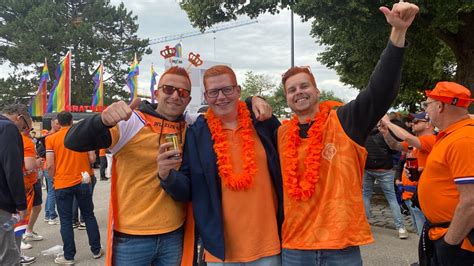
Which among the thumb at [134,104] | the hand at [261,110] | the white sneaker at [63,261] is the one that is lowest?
the white sneaker at [63,261]

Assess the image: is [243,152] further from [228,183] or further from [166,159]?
[166,159]

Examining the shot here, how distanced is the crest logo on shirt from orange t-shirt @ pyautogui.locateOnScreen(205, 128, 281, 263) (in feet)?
1.21

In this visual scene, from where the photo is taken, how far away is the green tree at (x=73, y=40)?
29.6 m

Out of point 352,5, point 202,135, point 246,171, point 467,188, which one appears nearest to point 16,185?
point 202,135

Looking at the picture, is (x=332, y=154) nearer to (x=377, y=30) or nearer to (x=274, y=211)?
(x=274, y=211)

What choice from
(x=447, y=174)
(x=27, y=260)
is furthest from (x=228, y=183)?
(x=27, y=260)

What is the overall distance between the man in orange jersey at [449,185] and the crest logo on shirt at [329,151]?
0.88m

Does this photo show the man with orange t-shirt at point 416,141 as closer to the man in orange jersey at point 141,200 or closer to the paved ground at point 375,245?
the paved ground at point 375,245

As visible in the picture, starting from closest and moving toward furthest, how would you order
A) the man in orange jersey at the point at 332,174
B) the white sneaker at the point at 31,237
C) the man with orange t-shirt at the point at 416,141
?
the man in orange jersey at the point at 332,174 → the man with orange t-shirt at the point at 416,141 → the white sneaker at the point at 31,237

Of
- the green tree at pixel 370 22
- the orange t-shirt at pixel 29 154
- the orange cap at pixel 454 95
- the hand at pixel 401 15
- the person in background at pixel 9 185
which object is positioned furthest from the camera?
the green tree at pixel 370 22

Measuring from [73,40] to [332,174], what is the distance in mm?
32603

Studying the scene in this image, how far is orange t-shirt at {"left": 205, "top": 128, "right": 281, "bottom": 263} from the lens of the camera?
7.11ft

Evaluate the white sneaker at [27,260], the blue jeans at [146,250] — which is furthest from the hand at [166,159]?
the white sneaker at [27,260]

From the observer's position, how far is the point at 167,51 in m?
4.59
